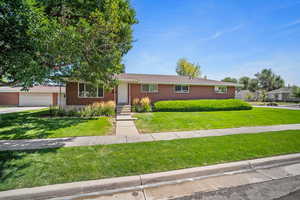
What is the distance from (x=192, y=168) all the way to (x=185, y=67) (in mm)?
36742

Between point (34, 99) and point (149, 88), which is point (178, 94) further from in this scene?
point (34, 99)

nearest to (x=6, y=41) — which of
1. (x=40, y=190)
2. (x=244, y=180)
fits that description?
(x=40, y=190)

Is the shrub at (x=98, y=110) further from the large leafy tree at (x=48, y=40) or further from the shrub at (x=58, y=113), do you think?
the large leafy tree at (x=48, y=40)

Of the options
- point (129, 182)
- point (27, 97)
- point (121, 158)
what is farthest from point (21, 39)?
point (27, 97)

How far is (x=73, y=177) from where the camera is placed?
2.84m

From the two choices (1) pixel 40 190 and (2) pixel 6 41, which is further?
(2) pixel 6 41

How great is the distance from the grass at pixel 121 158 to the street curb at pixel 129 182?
15 cm

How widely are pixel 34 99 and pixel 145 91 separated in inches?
772

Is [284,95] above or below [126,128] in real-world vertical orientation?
above

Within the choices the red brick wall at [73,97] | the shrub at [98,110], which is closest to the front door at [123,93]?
the shrub at [98,110]

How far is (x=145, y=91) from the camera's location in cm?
1473

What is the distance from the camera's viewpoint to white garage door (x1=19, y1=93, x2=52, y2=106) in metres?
21.7

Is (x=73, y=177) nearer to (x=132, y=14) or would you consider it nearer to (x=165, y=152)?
(x=165, y=152)

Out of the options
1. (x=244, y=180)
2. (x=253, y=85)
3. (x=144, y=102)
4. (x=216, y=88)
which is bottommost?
(x=244, y=180)
